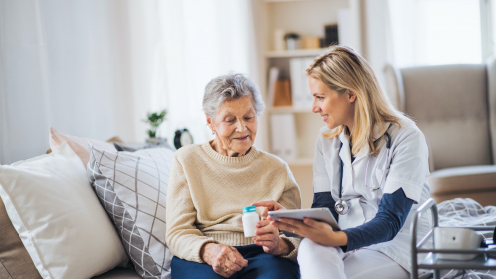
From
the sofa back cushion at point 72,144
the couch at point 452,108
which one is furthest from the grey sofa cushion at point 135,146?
the couch at point 452,108

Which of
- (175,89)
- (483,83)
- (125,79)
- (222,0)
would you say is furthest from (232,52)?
(483,83)

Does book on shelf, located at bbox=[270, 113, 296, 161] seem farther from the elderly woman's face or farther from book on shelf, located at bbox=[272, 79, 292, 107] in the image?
the elderly woman's face

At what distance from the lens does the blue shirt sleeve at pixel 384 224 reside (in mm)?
1412

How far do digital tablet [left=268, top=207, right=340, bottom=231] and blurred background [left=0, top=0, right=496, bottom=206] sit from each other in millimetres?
1089

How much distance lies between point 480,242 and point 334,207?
0.61 m

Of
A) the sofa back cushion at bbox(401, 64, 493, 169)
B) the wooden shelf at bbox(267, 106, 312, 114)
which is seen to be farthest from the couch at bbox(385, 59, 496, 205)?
the wooden shelf at bbox(267, 106, 312, 114)

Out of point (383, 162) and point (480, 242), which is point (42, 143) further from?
point (480, 242)

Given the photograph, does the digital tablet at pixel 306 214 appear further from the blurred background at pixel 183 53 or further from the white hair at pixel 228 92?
the blurred background at pixel 183 53

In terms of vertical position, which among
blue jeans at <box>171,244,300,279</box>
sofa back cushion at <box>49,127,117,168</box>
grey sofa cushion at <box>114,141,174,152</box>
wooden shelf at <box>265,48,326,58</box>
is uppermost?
wooden shelf at <box>265,48,326,58</box>

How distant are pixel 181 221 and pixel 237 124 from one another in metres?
0.38

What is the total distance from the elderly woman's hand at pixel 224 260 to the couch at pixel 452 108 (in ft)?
7.03

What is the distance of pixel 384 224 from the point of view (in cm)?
144

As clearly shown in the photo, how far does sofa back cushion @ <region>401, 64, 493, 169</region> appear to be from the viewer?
3.33 m

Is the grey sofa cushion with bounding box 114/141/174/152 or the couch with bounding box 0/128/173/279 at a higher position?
the grey sofa cushion with bounding box 114/141/174/152
